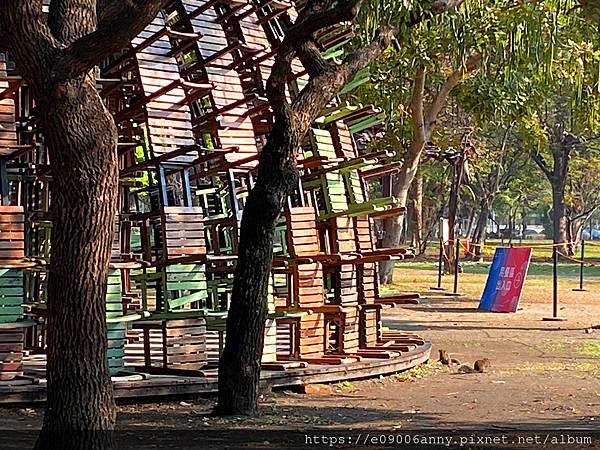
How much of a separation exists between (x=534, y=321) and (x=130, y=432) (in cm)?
1397

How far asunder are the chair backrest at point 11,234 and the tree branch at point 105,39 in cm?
506

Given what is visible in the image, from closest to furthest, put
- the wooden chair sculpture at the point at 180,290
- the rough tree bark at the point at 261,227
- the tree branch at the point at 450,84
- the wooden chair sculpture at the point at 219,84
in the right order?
the rough tree bark at the point at 261,227
the wooden chair sculpture at the point at 180,290
the wooden chair sculpture at the point at 219,84
the tree branch at the point at 450,84

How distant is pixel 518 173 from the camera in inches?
2470

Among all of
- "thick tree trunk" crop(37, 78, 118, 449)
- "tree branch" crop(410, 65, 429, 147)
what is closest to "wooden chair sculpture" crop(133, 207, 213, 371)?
"thick tree trunk" crop(37, 78, 118, 449)

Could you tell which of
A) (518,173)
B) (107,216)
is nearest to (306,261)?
(107,216)

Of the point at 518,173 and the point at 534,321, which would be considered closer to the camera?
the point at 534,321

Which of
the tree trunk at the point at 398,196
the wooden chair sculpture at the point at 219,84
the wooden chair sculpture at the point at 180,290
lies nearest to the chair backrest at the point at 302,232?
A: the wooden chair sculpture at the point at 219,84

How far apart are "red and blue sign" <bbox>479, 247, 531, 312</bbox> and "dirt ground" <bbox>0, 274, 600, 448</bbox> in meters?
4.23

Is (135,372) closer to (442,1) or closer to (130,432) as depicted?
(130,432)

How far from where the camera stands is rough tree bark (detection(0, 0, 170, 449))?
7715mm

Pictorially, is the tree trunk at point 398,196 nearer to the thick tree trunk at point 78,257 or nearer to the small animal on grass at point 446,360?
the small animal on grass at point 446,360

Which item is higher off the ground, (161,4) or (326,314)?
(161,4)

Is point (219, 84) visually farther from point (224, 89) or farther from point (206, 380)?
point (206, 380)

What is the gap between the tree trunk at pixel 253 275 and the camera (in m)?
10.7
